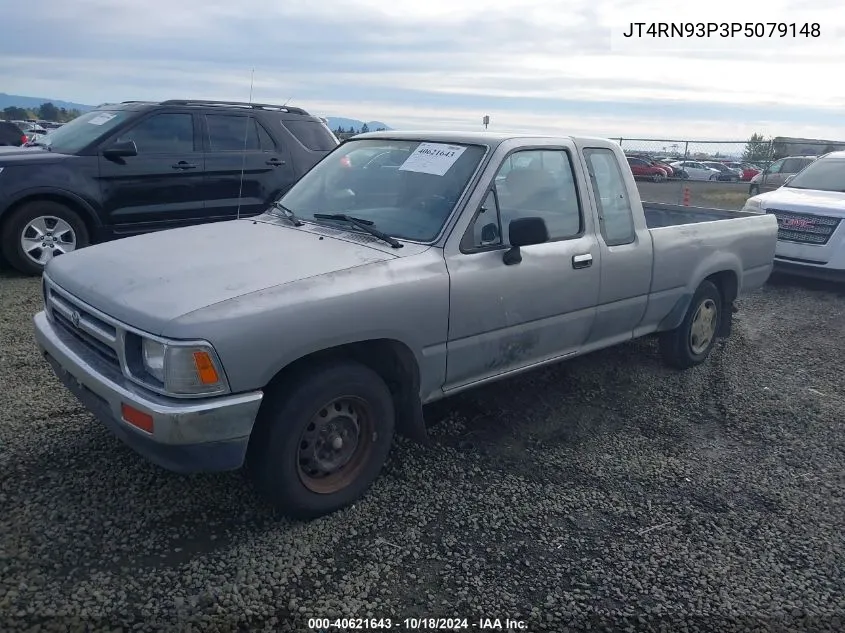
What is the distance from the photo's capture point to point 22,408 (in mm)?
4297

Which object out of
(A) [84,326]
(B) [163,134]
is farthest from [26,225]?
(A) [84,326]

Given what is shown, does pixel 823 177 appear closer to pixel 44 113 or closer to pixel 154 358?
pixel 154 358

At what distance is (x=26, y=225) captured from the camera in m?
7.25

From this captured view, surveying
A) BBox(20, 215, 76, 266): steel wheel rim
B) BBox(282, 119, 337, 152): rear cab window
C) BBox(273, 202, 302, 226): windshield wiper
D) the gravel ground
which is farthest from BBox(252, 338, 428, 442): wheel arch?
BBox(282, 119, 337, 152): rear cab window

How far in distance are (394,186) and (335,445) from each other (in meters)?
1.59

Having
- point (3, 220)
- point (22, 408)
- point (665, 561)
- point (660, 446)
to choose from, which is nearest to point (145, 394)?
point (22, 408)

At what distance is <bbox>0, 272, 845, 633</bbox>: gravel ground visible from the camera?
9.39ft

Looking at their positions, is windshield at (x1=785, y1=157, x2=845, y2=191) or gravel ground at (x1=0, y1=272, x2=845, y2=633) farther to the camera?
windshield at (x1=785, y1=157, x2=845, y2=191)

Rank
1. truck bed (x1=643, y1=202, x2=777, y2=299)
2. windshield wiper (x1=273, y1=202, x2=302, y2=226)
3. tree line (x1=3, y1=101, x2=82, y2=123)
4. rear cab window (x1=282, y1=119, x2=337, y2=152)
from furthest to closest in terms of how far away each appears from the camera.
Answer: tree line (x1=3, y1=101, x2=82, y2=123) → rear cab window (x1=282, y1=119, x2=337, y2=152) → truck bed (x1=643, y1=202, x2=777, y2=299) → windshield wiper (x1=273, y1=202, x2=302, y2=226)

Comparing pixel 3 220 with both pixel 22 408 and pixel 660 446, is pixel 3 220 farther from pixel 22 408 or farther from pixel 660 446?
pixel 660 446

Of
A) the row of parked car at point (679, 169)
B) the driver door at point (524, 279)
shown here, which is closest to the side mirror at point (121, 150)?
the driver door at point (524, 279)

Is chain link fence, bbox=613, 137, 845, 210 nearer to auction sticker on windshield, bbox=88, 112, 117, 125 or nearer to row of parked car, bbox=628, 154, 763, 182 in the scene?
row of parked car, bbox=628, 154, 763, 182

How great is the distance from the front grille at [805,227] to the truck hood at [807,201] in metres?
0.07

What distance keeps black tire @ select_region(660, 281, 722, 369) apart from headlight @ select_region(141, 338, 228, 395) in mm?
3882
